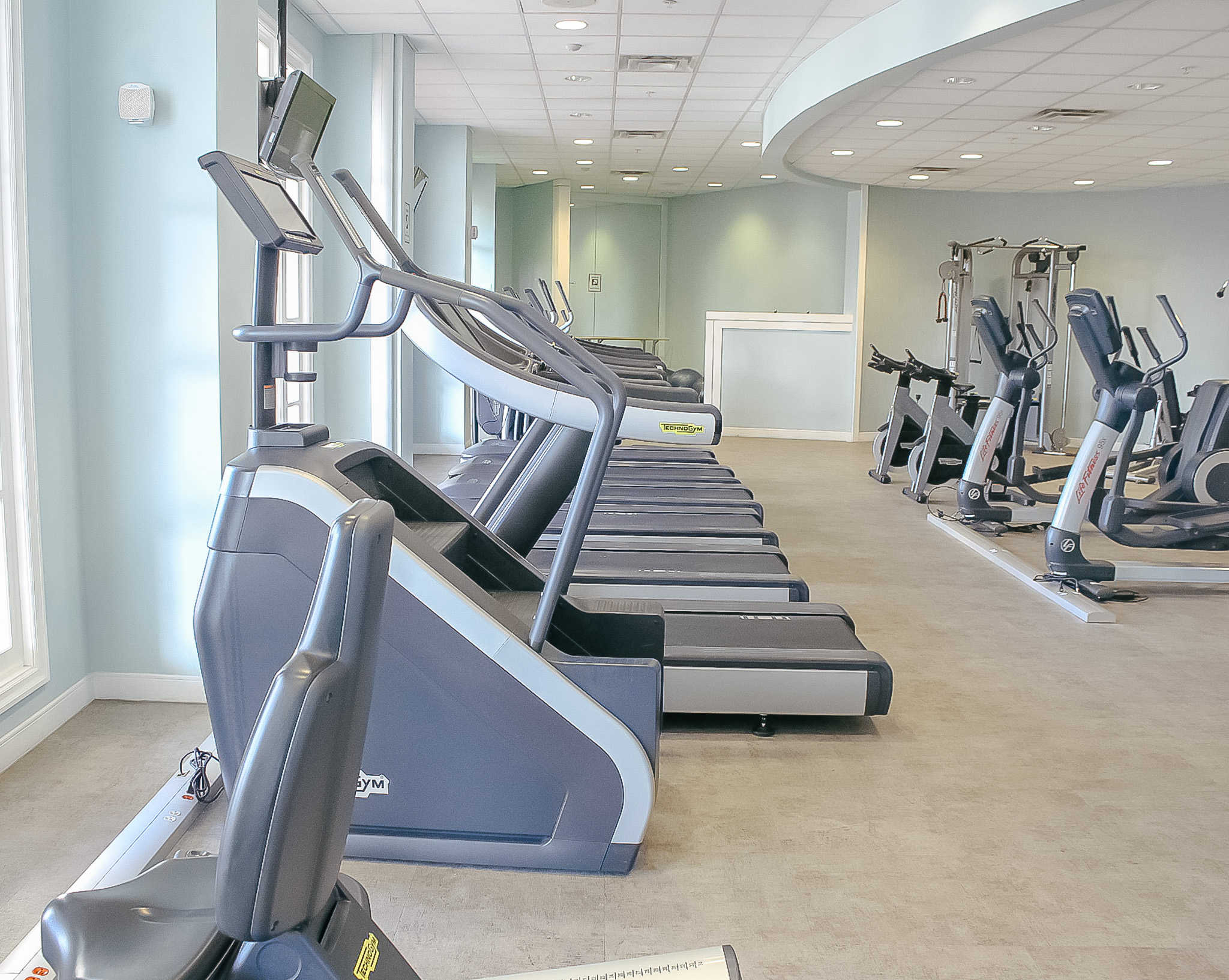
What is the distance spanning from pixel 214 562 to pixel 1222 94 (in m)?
6.61

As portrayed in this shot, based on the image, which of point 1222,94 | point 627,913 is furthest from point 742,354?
point 627,913

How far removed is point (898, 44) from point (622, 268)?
385 inches

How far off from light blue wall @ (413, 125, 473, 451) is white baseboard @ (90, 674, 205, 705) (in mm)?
5882

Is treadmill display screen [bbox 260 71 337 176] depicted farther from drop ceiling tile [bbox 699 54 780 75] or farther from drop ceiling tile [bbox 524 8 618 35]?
drop ceiling tile [bbox 699 54 780 75]

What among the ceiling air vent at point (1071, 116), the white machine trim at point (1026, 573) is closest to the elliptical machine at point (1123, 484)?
the white machine trim at point (1026, 573)

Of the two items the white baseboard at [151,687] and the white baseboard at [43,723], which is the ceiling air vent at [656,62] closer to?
the white baseboard at [151,687]

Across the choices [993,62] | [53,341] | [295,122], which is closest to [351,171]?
[993,62]

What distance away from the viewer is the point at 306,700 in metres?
0.74

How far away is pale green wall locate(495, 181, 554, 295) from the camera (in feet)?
46.4

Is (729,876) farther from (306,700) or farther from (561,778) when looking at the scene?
(306,700)

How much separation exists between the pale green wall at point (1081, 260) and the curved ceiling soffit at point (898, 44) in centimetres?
374

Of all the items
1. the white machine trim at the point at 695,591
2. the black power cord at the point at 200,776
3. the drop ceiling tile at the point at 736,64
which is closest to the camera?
the black power cord at the point at 200,776

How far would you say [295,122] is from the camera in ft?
6.89

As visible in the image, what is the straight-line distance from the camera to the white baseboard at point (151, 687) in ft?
9.66
